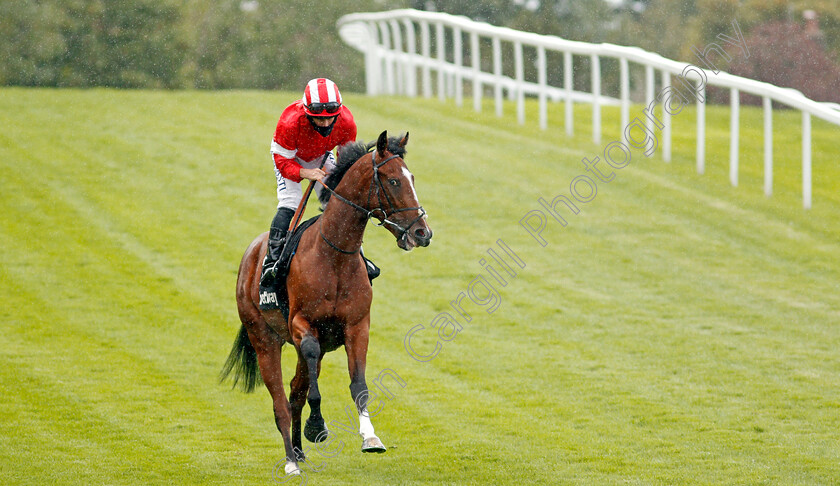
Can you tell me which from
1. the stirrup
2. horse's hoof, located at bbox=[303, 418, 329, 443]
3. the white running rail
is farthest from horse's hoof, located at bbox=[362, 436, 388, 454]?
the white running rail

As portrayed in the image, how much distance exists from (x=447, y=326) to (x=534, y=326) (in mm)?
849

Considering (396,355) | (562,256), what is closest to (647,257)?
(562,256)

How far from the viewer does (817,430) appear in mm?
7414

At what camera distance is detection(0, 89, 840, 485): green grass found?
23.5 ft

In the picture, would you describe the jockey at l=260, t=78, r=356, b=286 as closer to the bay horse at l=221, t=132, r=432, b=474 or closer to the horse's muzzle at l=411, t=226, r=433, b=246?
the bay horse at l=221, t=132, r=432, b=474

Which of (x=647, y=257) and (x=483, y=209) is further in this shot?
(x=483, y=209)

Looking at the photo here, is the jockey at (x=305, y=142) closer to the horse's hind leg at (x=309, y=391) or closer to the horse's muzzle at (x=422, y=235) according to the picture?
the horse's hind leg at (x=309, y=391)

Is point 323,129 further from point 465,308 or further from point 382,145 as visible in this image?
point 465,308

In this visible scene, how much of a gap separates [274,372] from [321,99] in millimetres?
1954

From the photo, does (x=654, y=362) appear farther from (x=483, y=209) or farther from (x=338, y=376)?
(x=483, y=209)

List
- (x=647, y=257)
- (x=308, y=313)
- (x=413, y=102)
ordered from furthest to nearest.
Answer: (x=413, y=102) → (x=647, y=257) → (x=308, y=313)

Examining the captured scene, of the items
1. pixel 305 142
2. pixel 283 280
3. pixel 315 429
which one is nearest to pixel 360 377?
pixel 315 429

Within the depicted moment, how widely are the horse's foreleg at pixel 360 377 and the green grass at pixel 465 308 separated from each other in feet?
2.47

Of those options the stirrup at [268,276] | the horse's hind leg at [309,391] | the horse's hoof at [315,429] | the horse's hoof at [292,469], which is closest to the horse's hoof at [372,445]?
the horse's hind leg at [309,391]
